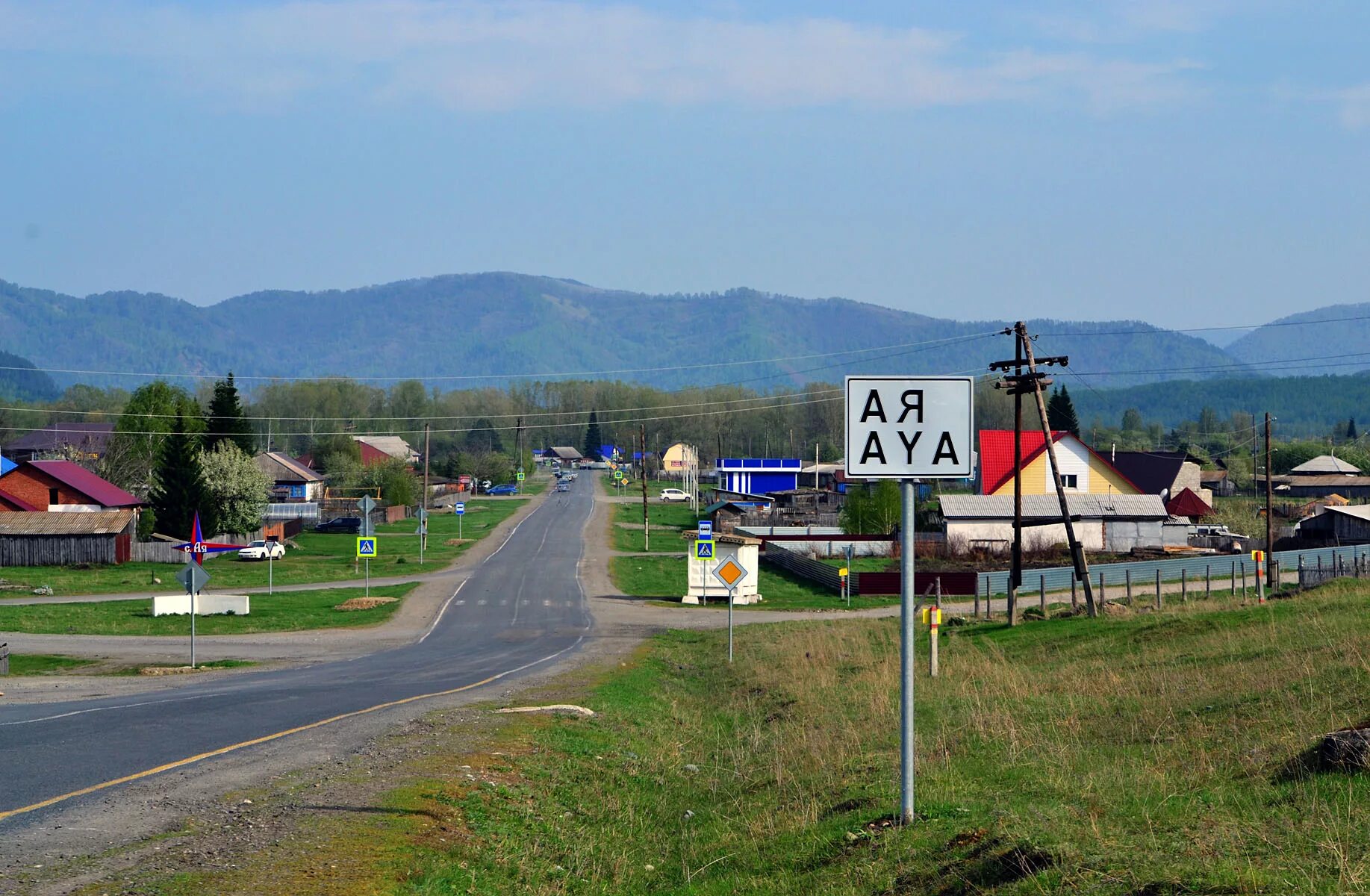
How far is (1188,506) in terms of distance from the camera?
9988 centimetres

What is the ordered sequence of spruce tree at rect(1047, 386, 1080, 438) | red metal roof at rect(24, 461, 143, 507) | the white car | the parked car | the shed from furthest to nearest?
spruce tree at rect(1047, 386, 1080, 438) → the parked car → the white car → red metal roof at rect(24, 461, 143, 507) → the shed

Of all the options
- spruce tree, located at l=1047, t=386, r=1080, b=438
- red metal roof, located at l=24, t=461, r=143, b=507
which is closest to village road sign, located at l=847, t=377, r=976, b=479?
red metal roof, located at l=24, t=461, r=143, b=507

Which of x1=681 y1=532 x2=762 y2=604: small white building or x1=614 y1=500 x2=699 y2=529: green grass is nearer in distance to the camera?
x1=681 y1=532 x2=762 y2=604: small white building

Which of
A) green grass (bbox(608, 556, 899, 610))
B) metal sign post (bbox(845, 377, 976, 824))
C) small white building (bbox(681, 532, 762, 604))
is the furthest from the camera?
green grass (bbox(608, 556, 899, 610))

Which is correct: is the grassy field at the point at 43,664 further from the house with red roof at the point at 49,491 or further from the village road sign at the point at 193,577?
the house with red roof at the point at 49,491

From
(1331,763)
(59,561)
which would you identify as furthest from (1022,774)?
(59,561)

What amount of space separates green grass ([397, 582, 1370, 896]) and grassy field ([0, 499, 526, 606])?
41.7 meters

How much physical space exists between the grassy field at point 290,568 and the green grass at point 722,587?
11.0m

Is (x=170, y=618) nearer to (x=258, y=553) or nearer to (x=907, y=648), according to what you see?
(x=258, y=553)

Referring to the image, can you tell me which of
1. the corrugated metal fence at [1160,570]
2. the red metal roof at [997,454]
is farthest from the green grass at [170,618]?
the red metal roof at [997,454]

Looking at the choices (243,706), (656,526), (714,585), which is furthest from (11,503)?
(243,706)

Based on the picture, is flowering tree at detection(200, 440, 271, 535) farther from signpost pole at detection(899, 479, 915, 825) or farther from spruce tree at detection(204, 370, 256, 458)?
signpost pole at detection(899, 479, 915, 825)

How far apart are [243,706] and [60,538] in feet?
170

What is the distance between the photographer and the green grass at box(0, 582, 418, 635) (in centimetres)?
4184
